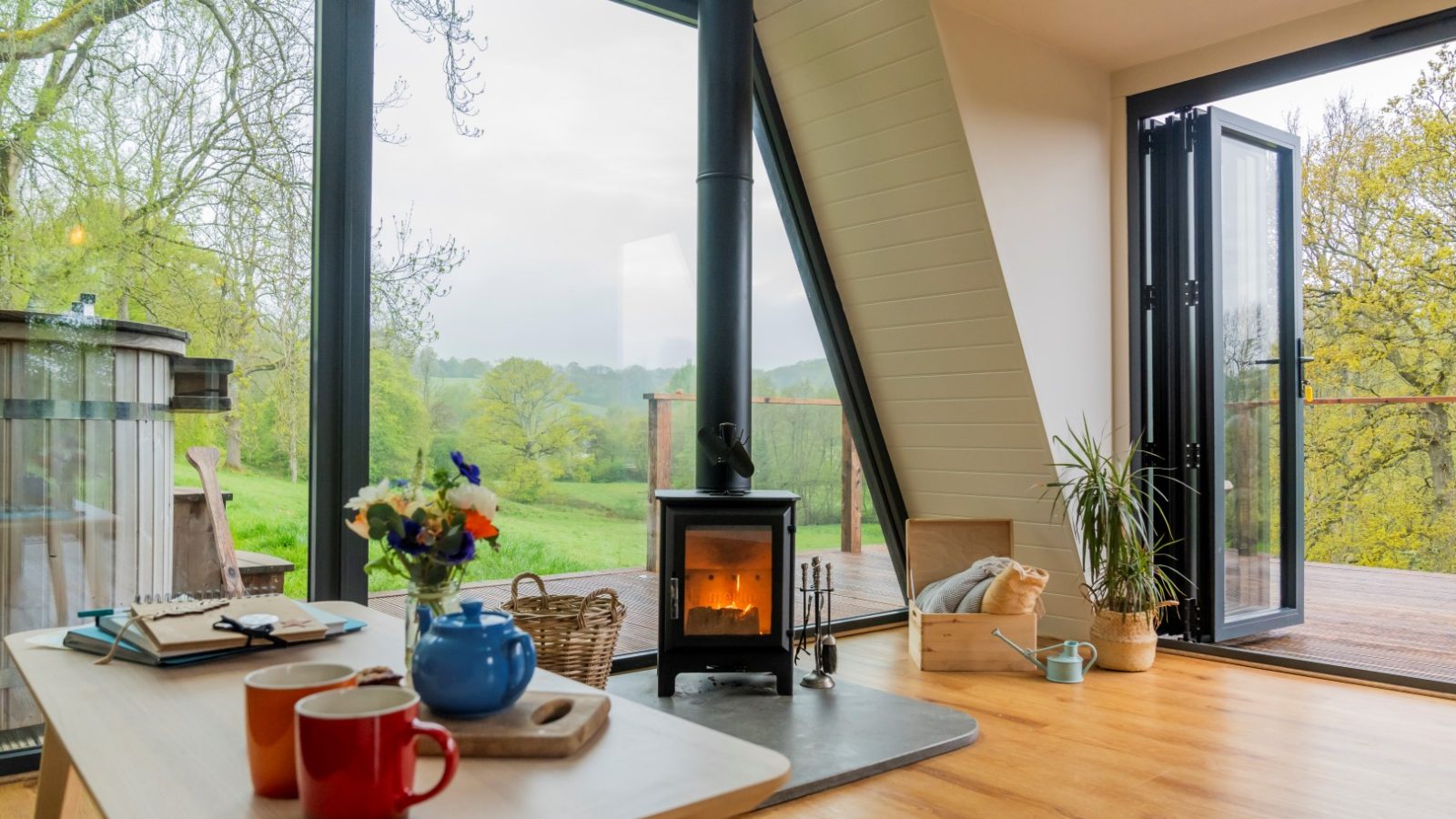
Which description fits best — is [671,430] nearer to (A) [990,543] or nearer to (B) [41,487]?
(A) [990,543]

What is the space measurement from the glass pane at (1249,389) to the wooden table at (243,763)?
3.89 meters

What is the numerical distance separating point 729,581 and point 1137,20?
8.67 ft

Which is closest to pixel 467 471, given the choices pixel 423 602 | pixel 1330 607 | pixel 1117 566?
pixel 423 602

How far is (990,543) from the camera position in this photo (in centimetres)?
432

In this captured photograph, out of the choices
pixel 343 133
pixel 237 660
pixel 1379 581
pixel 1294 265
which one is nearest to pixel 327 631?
pixel 237 660

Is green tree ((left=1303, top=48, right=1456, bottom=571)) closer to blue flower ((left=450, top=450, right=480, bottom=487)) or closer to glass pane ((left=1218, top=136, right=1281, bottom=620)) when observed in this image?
glass pane ((left=1218, top=136, right=1281, bottom=620))

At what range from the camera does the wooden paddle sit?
2928 millimetres

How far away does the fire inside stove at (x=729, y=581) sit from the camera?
340 cm

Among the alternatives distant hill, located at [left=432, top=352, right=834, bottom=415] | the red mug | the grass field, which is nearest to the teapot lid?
the red mug

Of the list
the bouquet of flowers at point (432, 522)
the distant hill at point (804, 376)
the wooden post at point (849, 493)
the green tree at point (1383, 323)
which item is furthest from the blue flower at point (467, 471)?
the green tree at point (1383, 323)

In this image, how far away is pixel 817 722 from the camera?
3.14 meters

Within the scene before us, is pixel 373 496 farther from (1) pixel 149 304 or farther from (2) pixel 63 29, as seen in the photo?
(2) pixel 63 29

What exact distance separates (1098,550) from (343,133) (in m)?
3.05

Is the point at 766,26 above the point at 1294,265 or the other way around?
above
